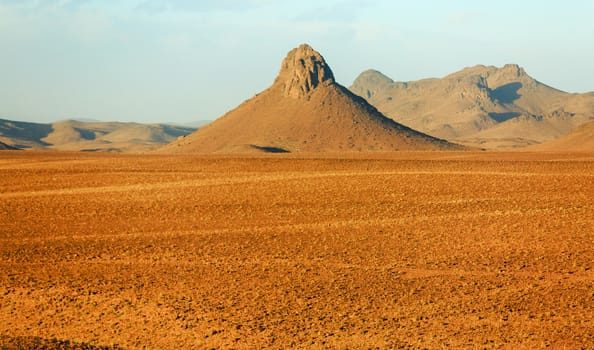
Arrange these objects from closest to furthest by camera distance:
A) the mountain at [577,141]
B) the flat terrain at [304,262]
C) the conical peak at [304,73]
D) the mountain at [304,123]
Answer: the flat terrain at [304,262]
the mountain at [577,141]
the mountain at [304,123]
the conical peak at [304,73]

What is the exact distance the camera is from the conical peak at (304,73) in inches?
4471

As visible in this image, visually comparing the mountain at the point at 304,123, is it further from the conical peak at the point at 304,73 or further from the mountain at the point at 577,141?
the mountain at the point at 577,141

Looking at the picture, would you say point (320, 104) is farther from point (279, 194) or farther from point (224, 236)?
point (224, 236)

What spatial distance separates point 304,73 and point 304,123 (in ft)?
42.3

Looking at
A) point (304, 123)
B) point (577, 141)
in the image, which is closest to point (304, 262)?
point (577, 141)

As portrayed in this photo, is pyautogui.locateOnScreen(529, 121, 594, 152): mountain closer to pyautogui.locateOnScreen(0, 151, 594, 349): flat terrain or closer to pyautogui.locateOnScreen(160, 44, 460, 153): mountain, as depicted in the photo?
pyautogui.locateOnScreen(160, 44, 460, 153): mountain

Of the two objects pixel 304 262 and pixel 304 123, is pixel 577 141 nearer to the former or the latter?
pixel 304 123

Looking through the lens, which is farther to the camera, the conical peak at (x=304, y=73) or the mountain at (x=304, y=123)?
the conical peak at (x=304, y=73)

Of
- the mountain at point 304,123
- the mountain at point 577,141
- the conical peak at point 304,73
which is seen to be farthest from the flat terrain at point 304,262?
the conical peak at point 304,73

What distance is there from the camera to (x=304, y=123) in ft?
344

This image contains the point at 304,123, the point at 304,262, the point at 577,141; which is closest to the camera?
the point at 304,262

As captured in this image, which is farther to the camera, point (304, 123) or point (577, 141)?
point (304, 123)

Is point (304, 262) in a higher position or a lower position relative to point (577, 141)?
lower

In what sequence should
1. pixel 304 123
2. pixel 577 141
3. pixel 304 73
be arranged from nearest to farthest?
pixel 577 141 → pixel 304 123 → pixel 304 73
